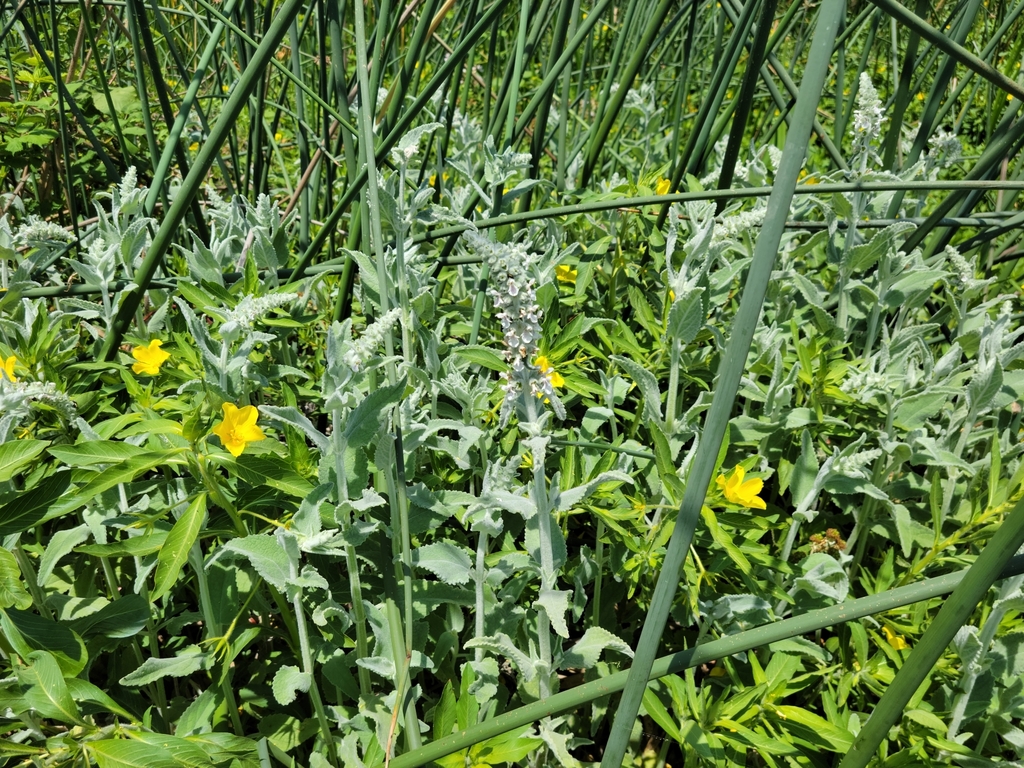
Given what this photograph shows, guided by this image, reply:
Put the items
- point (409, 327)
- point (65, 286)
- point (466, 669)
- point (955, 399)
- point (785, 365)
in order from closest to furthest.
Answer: point (466, 669) < point (409, 327) < point (65, 286) < point (785, 365) < point (955, 399)

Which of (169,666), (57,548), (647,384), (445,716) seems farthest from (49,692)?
(647,384)

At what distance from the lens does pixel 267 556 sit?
0.76 meters

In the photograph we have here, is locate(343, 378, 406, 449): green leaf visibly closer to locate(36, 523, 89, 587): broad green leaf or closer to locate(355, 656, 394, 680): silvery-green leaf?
locate(355, 656, 394, 680): silvery-green leaf

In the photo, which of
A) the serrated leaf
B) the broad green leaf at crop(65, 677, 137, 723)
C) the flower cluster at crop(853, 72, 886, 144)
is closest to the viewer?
the broad green leaf at crop(65, 677, 137, 723)

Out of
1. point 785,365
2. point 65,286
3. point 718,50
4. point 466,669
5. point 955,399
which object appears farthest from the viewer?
point 718,50

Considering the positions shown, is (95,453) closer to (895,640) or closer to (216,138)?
(216,138)

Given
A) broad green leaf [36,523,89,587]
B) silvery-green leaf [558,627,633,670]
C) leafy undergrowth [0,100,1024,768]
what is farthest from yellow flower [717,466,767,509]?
broad green leaf [36,523,89,587]

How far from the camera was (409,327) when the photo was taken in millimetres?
961

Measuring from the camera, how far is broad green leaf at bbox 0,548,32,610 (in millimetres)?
667

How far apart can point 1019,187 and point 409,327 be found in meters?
0.76

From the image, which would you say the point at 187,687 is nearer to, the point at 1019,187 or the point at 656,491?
the point at 656,491

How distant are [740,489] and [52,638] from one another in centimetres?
80

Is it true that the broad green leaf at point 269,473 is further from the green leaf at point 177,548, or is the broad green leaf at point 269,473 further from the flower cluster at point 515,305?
the flower cluster at point 515,305

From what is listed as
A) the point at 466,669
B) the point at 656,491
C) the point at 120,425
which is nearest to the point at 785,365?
the point at 656,491
